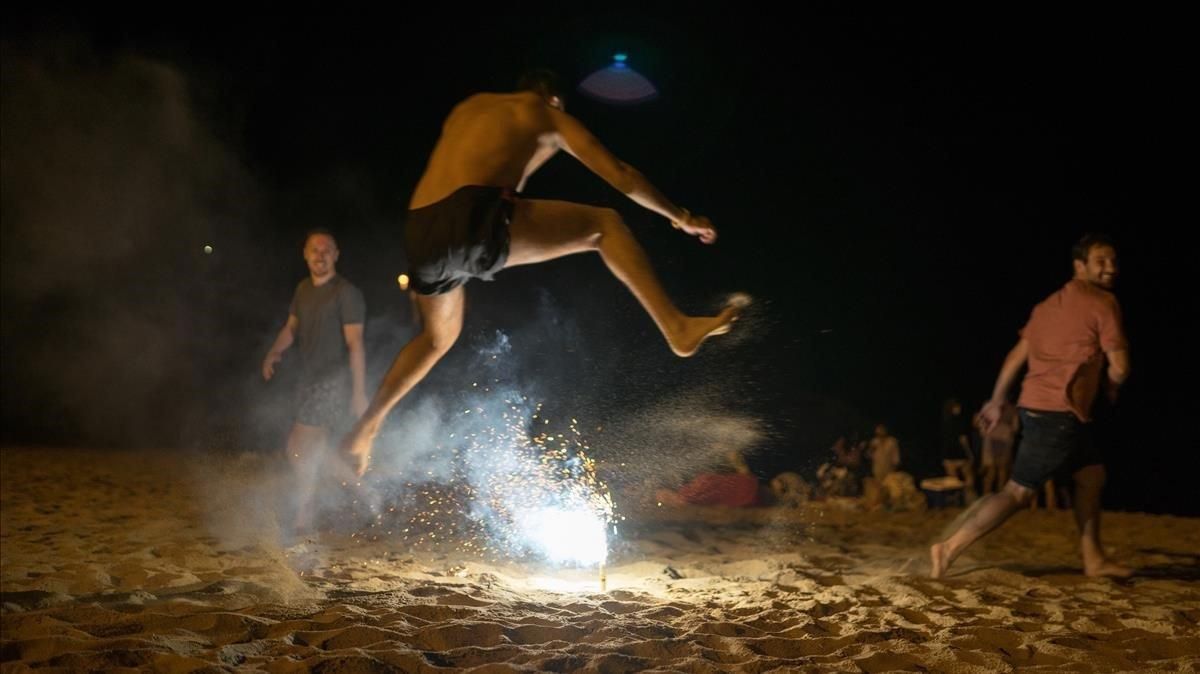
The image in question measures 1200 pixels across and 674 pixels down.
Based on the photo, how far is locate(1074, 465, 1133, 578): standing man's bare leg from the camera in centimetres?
463

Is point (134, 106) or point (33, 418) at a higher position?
point (134, 106)

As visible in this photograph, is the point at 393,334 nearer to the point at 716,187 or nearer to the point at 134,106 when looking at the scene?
the point at 716,187

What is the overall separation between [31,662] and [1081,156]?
20.5m

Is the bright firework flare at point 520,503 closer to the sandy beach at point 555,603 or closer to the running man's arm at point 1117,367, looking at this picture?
the sandy beach at point 555,603

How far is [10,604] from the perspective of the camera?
3.58m

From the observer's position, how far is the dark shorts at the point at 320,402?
5176 millimetres

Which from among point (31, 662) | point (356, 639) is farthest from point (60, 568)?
point (356, 639)

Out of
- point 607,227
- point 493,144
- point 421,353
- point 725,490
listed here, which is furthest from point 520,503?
point 725,490

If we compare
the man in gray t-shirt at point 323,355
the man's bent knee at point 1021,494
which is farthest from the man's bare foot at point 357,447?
the man's bent knee at point 1021,494

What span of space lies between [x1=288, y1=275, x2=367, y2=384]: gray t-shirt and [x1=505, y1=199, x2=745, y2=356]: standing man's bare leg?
2.09m

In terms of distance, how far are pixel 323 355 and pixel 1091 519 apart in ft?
14.7

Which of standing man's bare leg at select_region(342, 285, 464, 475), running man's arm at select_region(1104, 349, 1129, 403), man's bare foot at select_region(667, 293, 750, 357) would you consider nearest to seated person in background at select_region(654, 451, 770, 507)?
running man's arm at select_region(1104, 349, 1129, 403)

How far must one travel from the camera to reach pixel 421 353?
12.6ft

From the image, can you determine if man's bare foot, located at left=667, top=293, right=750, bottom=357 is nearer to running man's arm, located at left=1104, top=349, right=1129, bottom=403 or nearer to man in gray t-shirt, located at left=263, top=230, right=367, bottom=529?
running man's arm, located at left=1104, top=349, right=1129, bottom=403
